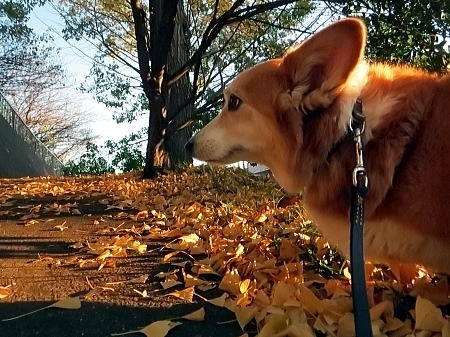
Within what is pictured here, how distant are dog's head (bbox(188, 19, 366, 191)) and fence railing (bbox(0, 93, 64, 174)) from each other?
16113mm

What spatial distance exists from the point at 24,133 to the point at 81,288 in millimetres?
19381

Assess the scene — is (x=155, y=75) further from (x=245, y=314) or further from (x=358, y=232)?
(x=358, y=232)

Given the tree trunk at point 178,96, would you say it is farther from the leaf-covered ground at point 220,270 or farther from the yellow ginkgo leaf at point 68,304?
the yellow ginkgo leaf at point 68,304

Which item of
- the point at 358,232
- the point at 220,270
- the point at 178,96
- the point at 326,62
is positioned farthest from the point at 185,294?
the point at 178,96

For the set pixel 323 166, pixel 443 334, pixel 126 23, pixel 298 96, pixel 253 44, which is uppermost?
pixel 126 23

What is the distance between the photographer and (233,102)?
2.81 meters

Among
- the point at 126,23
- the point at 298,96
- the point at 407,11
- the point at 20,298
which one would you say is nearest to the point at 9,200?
the point at 20,298

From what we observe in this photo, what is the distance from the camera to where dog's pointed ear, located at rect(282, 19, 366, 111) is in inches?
87.5

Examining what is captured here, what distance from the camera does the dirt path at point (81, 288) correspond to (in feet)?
7.97

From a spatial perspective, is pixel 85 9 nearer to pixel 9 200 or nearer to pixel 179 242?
pixel 9 200

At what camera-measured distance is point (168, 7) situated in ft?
26.6

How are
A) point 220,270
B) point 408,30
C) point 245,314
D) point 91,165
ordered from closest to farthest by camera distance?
point 245,314 < point 220,270 < point 408,30 < point 91,165

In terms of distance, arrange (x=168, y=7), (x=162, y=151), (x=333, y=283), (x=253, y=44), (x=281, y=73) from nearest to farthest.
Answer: (x=281, y=73)
(x=333, y=283)
(x=168, y=7)
(x=162, y=151)
(x=253, y=44)

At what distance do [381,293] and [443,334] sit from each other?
535mm
